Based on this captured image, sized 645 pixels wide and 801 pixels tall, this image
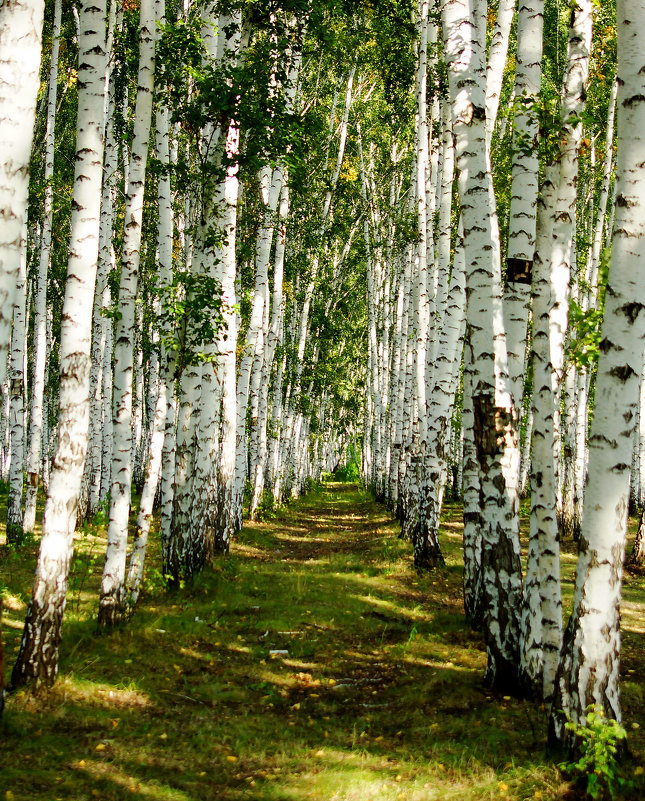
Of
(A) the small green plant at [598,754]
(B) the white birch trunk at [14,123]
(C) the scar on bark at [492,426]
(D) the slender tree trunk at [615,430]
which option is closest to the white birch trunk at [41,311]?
(C) the scar on bark at [492,426]

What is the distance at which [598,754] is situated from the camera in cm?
416

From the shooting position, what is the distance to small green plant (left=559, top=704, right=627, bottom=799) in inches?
162

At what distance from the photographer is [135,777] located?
4.85 metres

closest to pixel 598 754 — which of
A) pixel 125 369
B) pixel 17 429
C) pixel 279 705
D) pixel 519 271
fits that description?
pixel 279 705

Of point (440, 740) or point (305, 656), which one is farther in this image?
point (305, 656)

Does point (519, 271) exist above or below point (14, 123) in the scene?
above

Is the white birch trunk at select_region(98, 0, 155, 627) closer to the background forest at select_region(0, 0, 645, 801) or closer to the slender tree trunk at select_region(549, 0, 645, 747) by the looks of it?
the background forest at select_region(0, 0, 645, 801)

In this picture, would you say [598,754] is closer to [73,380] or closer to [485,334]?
[485,334]

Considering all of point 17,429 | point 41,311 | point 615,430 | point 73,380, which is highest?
point 41,311

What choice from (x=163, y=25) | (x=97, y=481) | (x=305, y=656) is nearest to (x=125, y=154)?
(x=97, y=481)

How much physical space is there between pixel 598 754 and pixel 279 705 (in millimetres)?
3221

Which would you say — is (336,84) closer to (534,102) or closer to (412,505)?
(412,505)

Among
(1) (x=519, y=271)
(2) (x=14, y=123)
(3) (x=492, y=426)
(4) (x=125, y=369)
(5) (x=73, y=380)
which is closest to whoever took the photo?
(2) (x=14, y=123)

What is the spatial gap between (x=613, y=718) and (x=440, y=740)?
1.60m
